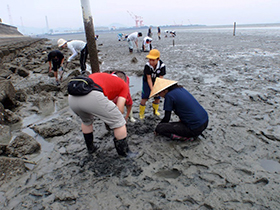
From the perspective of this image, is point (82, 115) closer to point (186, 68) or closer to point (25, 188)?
point (25, 188)

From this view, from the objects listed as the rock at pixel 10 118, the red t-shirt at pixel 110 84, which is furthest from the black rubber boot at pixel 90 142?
the rock at pixel 10 118

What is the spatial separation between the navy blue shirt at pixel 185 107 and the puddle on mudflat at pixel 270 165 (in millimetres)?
950

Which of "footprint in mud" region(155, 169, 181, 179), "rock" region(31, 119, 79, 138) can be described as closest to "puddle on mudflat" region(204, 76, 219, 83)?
"rock" region(31, 119, 79, 138)

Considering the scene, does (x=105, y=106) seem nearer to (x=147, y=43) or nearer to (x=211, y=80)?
(x=211, y=80)

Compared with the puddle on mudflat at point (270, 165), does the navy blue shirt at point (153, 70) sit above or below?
above

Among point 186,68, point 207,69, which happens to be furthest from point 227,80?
point 186,68

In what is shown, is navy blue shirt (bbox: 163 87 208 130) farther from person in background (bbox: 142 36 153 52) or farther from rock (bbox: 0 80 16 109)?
person in background (bbox: 142 36 153 52)

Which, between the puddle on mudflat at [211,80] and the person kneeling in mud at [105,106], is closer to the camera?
the person kneeling in mud at [105,106]

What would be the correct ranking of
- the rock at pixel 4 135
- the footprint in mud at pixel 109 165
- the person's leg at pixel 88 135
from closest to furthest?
the footprint in mud at pixel 109 165 → the person's leg at pixel 88 135 → the rock at pixel 4 135

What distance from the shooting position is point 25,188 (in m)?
2.43

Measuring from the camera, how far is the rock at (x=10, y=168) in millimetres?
2553

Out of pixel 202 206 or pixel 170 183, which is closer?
pixel 202 206

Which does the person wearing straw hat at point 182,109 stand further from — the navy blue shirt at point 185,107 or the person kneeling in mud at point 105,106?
the person kneeling in mud at point 105,106

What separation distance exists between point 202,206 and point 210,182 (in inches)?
15.0
